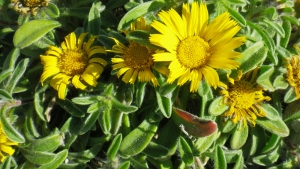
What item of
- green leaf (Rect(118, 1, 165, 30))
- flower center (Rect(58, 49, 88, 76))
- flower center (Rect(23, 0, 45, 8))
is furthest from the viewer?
flower center (Rect(23, 0, 45, 8))

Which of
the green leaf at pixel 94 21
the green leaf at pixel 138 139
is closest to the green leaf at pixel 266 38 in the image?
the green leaf at pixel 138 139

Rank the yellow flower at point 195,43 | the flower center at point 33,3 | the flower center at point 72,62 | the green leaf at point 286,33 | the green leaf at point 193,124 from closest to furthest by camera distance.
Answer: the yellow flower at point 195,43 → the green leaf at point 193,124 → the flower center at point 72,62 → the flower center at point 33,3 → the green leaf at point 286,33

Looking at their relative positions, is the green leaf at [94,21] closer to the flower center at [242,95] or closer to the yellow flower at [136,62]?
the yellow flower at [136,62]

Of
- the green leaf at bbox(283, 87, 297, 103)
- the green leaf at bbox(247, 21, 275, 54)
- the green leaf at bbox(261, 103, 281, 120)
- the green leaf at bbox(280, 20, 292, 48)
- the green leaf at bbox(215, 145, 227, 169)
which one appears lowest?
the green leaf at bbox(215, 145, 227, 169)

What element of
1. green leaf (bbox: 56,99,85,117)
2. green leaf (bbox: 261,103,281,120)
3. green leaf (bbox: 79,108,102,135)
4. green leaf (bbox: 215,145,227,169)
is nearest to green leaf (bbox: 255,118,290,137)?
green leaf (bbox: 261,103,281,120)

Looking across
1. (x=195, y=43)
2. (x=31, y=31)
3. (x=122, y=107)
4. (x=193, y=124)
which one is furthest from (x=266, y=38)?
(x=31, y=31)

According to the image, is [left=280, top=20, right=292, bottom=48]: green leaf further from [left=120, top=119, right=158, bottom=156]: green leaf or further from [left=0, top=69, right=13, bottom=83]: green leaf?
Answer: [left=0, top=69, right=13, bottom=83]: green leaf
